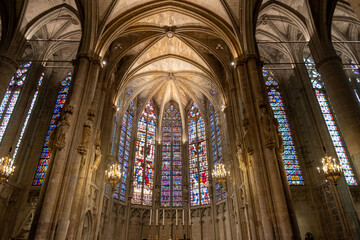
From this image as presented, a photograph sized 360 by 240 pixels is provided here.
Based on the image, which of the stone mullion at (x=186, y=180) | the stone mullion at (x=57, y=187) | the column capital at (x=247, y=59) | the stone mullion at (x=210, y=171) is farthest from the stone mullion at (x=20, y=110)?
the stone mullion at (x=210, y=171)

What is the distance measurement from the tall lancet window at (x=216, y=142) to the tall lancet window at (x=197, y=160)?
100 cm

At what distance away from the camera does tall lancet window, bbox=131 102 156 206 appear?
20922 mm

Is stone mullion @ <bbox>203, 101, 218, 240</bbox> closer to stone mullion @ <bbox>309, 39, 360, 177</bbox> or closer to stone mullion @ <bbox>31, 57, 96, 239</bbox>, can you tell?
stone mullion @ <bbox>309, 39, 360, 177</bbox>

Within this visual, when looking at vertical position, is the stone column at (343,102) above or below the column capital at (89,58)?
below

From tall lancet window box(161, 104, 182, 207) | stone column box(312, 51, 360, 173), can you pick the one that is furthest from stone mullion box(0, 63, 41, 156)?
stone column box(312, 51, 360, 173)

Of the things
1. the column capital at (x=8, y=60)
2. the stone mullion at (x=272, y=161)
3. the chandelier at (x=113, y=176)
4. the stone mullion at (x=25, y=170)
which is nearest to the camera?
the stone mullion at (x=272, y=161)

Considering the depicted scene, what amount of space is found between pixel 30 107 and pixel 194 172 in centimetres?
1366

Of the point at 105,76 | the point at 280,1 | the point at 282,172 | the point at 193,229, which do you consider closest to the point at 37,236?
the point at 282,172

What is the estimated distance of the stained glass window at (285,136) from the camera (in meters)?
16.3

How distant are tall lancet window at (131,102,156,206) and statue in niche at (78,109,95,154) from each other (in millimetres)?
10746

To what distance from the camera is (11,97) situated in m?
17.0

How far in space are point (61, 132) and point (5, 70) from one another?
5336mm

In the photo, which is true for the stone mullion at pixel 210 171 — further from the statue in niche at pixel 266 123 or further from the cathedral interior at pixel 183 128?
the statue in niche at pixel 266 123

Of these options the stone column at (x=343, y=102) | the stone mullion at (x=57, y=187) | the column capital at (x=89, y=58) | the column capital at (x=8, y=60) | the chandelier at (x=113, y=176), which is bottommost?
the stone mullion at (x=57, y=187)
